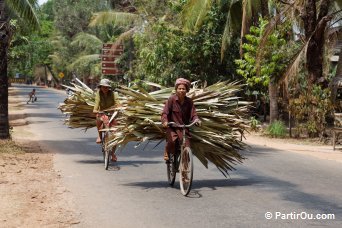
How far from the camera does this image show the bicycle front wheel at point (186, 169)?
805 centimetres

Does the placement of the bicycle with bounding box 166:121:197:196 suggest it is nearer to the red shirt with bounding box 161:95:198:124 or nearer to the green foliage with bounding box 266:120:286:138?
the red shirt with bounding box 161:95:198:124

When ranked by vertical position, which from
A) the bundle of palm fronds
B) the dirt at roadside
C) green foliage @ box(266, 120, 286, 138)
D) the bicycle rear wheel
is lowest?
green foliage @ box(266, 120, 286, 138)

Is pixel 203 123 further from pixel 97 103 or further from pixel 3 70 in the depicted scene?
pixel 3 70

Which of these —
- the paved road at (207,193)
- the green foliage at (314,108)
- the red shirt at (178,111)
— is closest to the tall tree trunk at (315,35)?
the green foliage at (314,108)

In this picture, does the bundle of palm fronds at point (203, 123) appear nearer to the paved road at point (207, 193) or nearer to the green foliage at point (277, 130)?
the paved road at point (207, 193)

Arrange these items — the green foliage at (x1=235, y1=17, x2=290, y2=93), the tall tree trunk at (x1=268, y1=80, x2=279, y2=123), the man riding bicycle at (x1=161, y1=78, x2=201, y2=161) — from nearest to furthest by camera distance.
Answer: the man riding bicycle at (x1=161, y1=78, x2=201, y2=161) → the green foliage at (x1=235, y1=17, x2=290, y2=93) → the tall tree trunk at (x1=268, y1=80, x2=279, y2=123)

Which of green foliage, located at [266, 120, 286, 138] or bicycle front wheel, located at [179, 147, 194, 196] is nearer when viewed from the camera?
bicycle front wheel, located at [179, 147, 194, 196]

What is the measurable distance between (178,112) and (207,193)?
1287mm

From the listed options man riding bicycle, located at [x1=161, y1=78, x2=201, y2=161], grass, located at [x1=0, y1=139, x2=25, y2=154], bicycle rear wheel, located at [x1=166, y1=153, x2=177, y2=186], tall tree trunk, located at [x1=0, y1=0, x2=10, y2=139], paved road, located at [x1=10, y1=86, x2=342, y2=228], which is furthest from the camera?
tall tree trunk, located at [x1=0, y1=0, x2=10, y2=139]

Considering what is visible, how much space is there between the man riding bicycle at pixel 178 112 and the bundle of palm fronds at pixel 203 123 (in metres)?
0.38

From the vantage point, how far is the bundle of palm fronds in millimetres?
8938

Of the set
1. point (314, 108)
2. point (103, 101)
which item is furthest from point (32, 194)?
point (314, 108)

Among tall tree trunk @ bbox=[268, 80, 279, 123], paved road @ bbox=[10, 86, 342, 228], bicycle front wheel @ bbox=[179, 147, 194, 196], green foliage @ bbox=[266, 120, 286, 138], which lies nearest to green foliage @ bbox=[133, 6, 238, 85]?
tall tree trunk @ bbox=[268, 80, 279, 123]

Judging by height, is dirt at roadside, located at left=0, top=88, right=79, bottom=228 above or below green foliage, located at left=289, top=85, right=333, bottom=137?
below
